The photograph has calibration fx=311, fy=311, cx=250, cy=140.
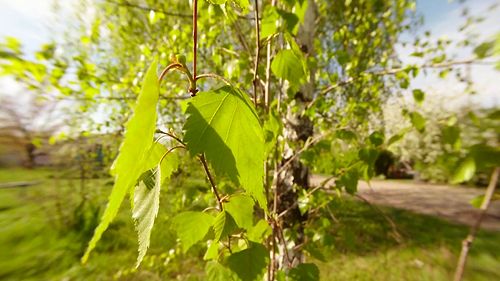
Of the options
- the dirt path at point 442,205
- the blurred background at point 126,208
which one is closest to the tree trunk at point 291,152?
the blurred background at point 126,208

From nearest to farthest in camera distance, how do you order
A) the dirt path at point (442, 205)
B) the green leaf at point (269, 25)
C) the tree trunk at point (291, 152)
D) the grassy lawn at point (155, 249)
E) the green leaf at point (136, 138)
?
the green leaf at point (136, 138) < the green leaf at point (269, 25) < the tree trunk at point (291, 152) < the grassy lawn at point (155, 249) < the dirt path at point (442, 205)

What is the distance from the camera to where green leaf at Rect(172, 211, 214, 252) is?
0.98 metres

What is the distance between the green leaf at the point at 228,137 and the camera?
61 centimetres

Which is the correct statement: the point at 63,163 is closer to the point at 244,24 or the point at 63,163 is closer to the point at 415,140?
the point at 244,24

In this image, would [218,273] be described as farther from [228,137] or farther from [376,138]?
[376,138]

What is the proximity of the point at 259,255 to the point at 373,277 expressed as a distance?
490cm

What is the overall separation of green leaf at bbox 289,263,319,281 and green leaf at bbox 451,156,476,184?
0.77 m

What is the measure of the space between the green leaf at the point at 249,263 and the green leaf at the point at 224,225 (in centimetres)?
18

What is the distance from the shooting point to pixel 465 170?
2.62 ft

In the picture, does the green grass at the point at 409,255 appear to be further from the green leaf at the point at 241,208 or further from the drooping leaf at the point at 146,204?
the drooping leaf at the point at 146,204

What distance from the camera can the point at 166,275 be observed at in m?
5.00

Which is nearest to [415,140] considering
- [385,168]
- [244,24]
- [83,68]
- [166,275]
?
[385,168]

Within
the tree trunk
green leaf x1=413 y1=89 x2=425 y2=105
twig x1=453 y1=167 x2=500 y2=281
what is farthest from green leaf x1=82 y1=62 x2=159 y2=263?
the tree trunk

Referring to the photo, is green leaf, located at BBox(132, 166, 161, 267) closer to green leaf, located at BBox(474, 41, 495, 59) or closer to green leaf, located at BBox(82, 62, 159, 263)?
green leaf, located at BBox(82, 62, 159, 263)
